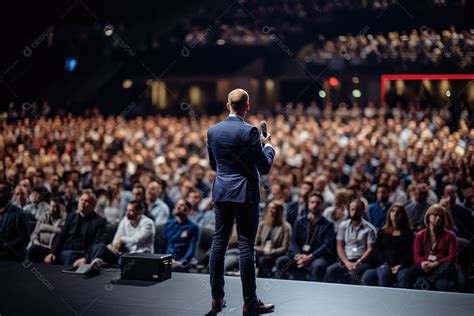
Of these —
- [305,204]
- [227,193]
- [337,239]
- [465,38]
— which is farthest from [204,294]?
[465,38]

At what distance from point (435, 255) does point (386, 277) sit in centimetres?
37

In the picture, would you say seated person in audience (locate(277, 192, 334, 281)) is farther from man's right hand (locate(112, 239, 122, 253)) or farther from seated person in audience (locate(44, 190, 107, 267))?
seated person in audience (locate(44, 190, 107, 267))

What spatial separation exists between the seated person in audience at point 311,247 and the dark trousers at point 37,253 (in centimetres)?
190

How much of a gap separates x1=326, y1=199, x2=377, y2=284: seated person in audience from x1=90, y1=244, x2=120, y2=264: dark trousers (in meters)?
1.59

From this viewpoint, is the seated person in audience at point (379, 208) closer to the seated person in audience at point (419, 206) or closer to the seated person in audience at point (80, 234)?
the seated person in audience at point (419, 206)

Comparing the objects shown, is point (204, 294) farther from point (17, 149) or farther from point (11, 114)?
point (11, 114)

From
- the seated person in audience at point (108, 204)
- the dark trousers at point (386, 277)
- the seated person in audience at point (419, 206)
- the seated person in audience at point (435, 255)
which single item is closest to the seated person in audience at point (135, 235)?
the seated person in audience at point (108, 204)

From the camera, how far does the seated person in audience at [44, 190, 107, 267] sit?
492 centimetres

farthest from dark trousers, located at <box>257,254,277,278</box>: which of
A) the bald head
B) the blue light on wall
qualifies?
the blue light on wall

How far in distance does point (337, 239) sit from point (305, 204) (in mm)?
1042

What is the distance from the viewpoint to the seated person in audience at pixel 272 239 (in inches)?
197

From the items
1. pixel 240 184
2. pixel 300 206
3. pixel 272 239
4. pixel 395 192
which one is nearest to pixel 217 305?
pixel 240 184

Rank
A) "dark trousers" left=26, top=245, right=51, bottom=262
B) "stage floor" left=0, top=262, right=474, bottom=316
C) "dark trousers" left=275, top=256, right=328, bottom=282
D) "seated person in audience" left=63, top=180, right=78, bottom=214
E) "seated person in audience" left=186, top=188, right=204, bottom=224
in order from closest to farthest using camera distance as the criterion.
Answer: "stage floor" left=0, top=262, right=474, bottom=316, "dark trousers" left=275, top=256, right=328, bottom=282, "dark trousers" left=26, top=245, right=51, bottom=262, "seated person in audience" left=186, top=188, right=204, bottom=224, "seated person in audience" left=63, top=180, right=78, bottom=214

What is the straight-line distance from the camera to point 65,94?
13.8 metres
